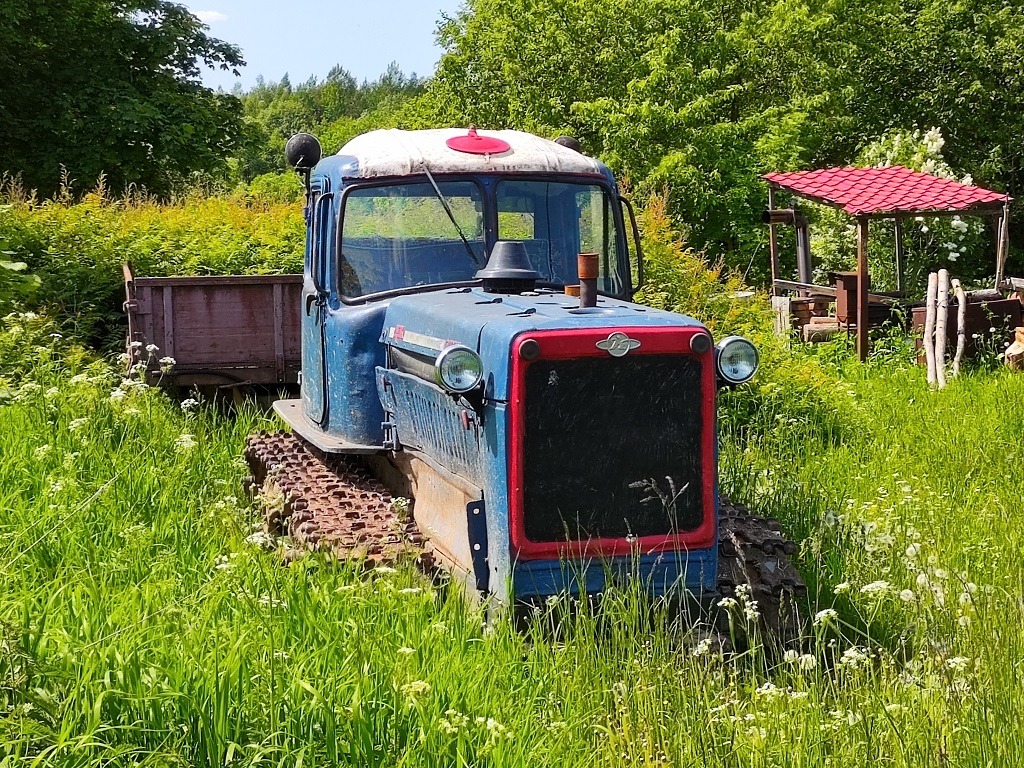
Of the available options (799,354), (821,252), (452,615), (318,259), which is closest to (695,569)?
(452,615)

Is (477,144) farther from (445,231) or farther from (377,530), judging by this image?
(377,530)

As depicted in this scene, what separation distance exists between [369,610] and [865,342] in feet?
38.0

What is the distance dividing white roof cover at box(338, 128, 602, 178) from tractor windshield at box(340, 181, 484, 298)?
0.30 ft

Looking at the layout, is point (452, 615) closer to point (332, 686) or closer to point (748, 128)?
point (332, 686)

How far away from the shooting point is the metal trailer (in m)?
10.5

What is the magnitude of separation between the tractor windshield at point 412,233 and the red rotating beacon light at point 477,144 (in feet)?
0.78

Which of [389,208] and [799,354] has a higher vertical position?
[389,208]

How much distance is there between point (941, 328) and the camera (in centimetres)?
1324

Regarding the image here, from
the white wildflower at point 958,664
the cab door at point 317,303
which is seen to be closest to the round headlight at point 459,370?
the cab door at point 317,303

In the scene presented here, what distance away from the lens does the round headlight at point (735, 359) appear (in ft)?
16.5

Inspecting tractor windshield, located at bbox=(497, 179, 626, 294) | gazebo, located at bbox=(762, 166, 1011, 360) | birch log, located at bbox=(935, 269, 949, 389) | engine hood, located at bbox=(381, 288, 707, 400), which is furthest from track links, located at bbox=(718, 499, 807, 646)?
gazebo, located at bbox=(762, 166, 1011, 360)

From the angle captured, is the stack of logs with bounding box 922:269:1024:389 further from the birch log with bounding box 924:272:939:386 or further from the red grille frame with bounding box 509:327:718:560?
the red grille frame with bounding box 509:327:718:560

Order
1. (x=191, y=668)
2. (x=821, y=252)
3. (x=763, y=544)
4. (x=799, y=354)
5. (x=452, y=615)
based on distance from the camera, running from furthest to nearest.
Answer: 1. (x=821, y=252)
2. (x=799, y=354)
3. (x=763, y=544)
4. (x=452, y=615)
5. (x=191, y=668)

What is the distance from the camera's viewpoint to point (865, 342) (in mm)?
14922
